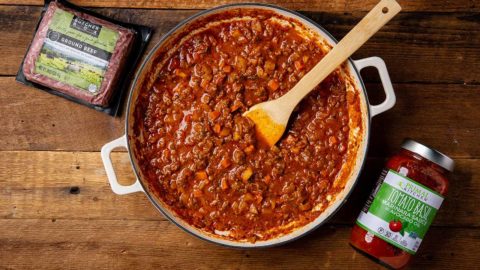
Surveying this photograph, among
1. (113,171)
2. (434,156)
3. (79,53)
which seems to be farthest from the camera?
(79,53)

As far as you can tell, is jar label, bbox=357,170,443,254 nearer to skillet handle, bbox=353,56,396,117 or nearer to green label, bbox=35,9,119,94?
skillet handle, bbox=353,56,396,117

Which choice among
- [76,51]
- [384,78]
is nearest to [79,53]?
[76,51]

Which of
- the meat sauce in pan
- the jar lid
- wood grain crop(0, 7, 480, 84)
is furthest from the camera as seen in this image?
wood grain crop(0, 7, 480, 84)

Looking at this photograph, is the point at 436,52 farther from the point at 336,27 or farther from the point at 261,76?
the point at 261,76

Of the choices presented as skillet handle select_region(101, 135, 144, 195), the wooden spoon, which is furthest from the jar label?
skillet handle select_region(101, 135, 144, 195)

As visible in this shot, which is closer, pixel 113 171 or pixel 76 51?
pixel 113 171

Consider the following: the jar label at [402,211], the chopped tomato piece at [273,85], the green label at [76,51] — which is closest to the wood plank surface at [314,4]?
the green label at [76,51]

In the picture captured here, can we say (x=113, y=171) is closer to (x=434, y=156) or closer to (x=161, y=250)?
(x=161, y=250)

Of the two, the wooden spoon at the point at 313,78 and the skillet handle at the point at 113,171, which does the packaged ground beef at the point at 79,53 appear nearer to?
the skillet handle at the point at 113,171
